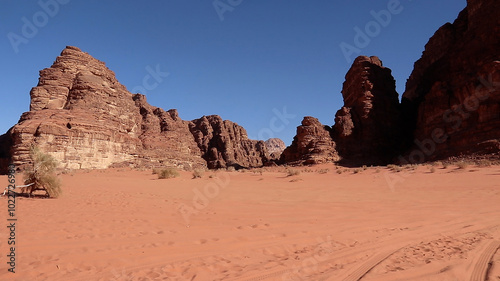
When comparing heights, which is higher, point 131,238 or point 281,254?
point 131,238

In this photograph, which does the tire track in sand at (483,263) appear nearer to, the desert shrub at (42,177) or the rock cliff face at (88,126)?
the desert shrub at (42,177)

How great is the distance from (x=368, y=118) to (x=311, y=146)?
8.51m

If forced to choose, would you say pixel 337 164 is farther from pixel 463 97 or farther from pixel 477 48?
pixel 477 48

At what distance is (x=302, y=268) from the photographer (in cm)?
330

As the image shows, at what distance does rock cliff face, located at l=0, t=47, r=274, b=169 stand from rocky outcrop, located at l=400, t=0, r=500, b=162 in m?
36.8

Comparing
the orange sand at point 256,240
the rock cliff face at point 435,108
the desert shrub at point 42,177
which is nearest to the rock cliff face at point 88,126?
the desert shrub at point 42,177

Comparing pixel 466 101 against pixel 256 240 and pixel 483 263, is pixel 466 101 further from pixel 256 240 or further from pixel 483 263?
pixel 256 240

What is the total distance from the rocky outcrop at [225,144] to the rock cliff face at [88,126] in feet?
19.2

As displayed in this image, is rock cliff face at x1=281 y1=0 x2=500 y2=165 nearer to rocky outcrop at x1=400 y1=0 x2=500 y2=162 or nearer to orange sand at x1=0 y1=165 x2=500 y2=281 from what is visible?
rocky outcrop at x1=400 y1=0 x2=500 y2=162

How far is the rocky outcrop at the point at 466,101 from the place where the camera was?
75.3 feet

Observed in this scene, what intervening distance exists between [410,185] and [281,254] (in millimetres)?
10340

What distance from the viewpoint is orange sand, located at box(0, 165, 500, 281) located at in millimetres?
3232

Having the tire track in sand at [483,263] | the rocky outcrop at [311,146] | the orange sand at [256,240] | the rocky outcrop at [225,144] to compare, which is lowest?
the tire track in sand at [483,263]

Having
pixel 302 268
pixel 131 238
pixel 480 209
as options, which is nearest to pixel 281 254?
pixel 302 268
